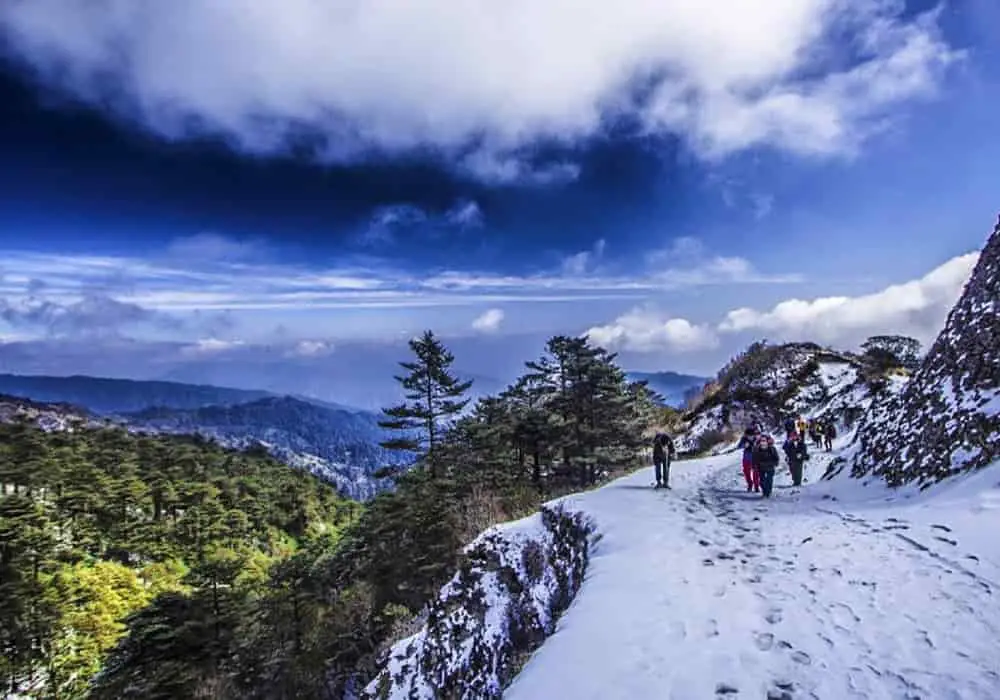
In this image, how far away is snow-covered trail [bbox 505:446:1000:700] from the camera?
5512mm

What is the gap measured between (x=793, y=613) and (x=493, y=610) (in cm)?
785

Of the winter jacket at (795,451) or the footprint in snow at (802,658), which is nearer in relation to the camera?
the footprint in snow at (802,658)

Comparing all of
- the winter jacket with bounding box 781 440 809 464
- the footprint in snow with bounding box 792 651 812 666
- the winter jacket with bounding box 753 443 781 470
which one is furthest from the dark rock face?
the footprint in snow with bounding box 792 651 812 666

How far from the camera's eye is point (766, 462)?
51.1 ft

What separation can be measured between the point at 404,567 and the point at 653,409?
2655 centimetres

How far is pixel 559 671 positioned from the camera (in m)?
6.46

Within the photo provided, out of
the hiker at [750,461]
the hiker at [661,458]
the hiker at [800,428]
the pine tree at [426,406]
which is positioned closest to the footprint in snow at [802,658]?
the hiker at [750,461]

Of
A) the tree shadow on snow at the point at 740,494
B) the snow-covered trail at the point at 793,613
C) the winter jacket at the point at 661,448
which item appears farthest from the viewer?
the winter jacket at the point at 661,448

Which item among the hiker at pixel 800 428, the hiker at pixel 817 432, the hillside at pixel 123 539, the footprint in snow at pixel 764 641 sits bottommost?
the hillside at pixel 123 539

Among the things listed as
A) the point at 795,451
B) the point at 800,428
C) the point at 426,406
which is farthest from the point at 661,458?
the point at 426,406

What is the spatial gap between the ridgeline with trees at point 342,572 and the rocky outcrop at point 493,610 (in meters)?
5.49

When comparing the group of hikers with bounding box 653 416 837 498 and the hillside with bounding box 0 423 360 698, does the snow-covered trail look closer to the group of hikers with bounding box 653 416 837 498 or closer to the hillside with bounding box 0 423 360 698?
the group of hikers with bounding box 653 416 837 498

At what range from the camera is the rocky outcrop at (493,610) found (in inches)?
452

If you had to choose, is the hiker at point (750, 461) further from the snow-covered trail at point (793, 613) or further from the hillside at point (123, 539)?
the hillside at point (123, 539)
